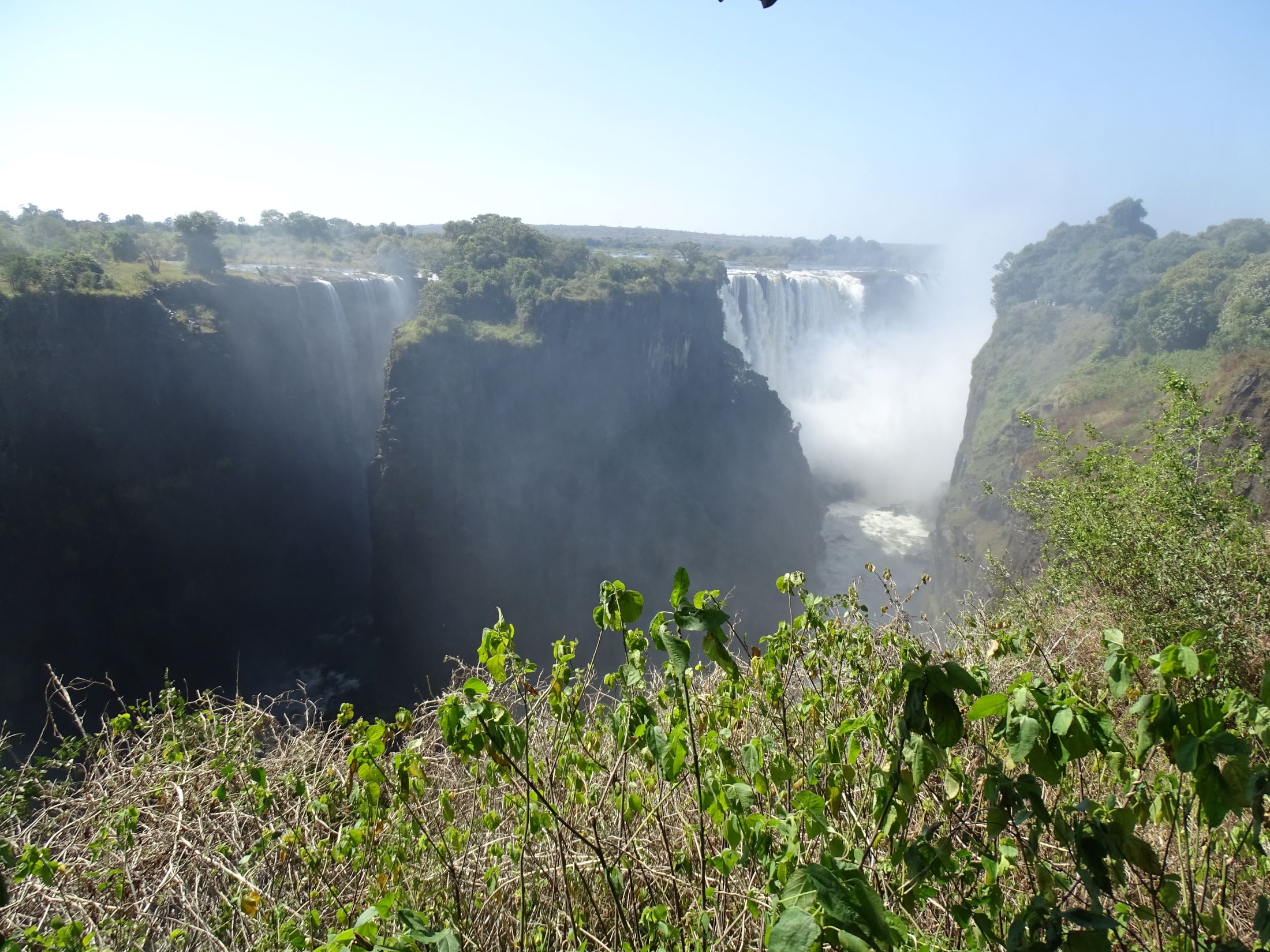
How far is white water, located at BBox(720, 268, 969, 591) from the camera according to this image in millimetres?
37531

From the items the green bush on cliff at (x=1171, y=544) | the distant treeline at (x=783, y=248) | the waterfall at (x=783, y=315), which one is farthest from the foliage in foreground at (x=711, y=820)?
the distant treeline at (x=783, y=248)

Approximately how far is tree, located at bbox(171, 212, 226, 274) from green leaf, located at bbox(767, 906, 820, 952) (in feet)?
94.7

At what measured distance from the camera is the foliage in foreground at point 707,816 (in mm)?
1469

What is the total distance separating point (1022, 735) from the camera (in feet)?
4.52

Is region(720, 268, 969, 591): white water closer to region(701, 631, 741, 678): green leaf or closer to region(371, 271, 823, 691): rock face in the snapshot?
region(371, 271, 823, 691): rock face

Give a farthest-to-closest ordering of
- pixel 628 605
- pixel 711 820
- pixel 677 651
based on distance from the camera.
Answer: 1. pixel 711 820
2. pixel 628 605
3. pixel 677 651

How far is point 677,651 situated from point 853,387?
5215 cm

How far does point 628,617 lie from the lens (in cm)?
201

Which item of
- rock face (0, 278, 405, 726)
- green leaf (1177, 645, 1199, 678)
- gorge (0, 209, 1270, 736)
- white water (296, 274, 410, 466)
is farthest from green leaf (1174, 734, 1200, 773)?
white water (296, 274, 410, 466)

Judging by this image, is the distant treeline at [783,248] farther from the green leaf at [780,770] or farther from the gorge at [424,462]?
the green leaf at [780,770]

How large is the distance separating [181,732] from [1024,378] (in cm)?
3894

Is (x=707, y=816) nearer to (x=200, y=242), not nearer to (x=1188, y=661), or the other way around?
(x=1188, y=661)

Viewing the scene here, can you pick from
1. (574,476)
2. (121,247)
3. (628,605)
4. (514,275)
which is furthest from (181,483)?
(628,605)

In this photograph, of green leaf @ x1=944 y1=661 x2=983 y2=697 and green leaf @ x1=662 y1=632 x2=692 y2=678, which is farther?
green leaf @ x1=662 y1=632 x2=692 y2=678
